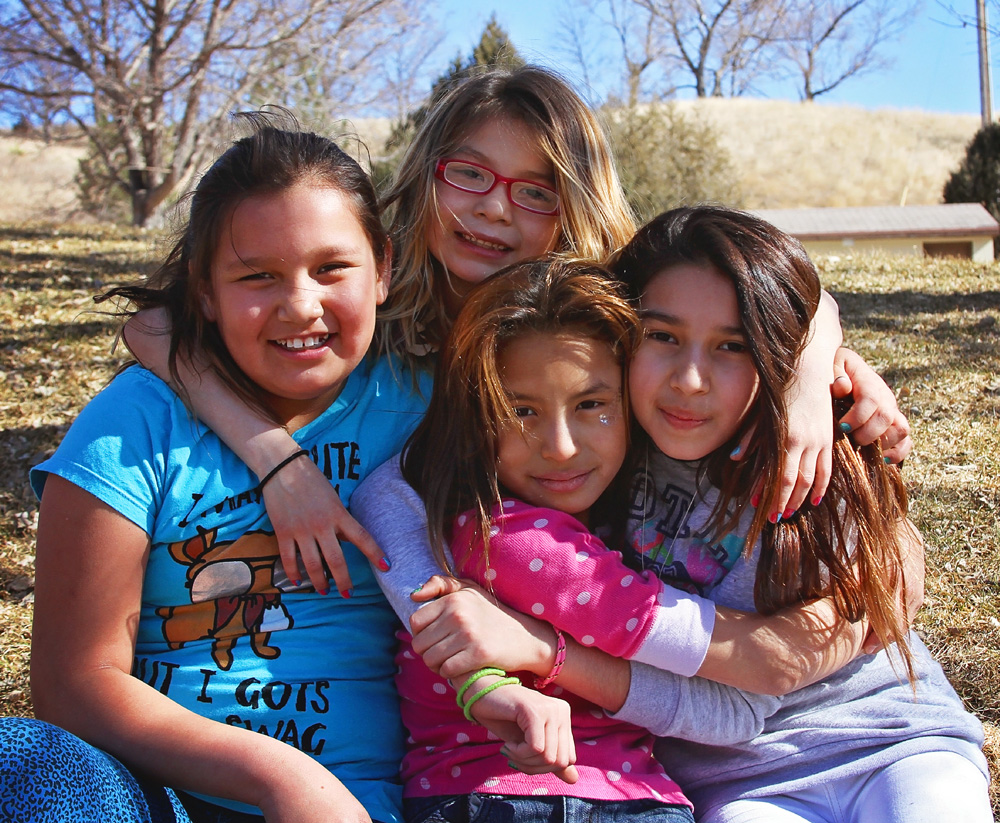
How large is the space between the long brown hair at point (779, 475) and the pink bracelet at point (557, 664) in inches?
18.6

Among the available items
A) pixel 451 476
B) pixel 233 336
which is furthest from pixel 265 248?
pixel 451 476

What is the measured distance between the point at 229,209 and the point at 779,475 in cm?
141

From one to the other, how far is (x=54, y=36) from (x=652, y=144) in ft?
36.2

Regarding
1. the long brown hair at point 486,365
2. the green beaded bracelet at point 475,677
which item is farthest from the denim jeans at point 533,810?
the long brown hair at point 486,365

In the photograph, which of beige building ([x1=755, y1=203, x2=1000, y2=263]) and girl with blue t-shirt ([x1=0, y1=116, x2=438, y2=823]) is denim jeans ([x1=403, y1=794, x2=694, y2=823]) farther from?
beige building ([x1=755, y1=203, x2=1000, y2=263])

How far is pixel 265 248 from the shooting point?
2.14 metres

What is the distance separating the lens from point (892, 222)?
17.5 meters

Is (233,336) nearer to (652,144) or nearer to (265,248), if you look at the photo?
(265,248)

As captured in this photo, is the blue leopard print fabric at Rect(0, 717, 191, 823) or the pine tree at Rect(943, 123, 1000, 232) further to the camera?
the pine tree at Rect(943, 123, 1000, 232)

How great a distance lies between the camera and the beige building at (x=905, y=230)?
1585 centimetres

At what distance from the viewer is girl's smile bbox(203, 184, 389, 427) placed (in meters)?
2.15

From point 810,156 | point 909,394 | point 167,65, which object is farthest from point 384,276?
point 810,156

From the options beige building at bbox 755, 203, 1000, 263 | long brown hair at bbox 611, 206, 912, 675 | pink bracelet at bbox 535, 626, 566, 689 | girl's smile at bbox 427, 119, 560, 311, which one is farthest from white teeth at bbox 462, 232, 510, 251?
beige building at bbox 755, 203, 1000, 263

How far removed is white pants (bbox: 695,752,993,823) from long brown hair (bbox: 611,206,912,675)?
248mm
